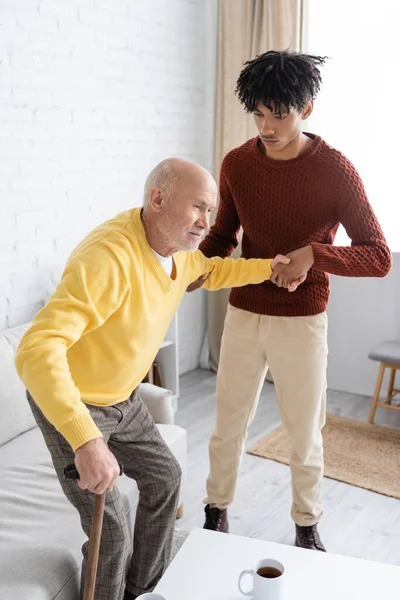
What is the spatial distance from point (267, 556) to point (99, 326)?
2.10 ft

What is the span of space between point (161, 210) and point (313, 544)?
118 centimetres

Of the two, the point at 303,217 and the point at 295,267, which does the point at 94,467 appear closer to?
the point at 295,267

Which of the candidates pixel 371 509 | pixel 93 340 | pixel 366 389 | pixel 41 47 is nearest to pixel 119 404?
pixel 93 340

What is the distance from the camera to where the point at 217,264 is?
6.20ft

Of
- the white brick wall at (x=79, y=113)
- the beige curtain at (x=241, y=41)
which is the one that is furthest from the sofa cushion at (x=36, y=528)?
the beige curtain at (x=241, y=41)

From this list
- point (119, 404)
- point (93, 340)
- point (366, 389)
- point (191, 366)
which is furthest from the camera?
point (191, 366)

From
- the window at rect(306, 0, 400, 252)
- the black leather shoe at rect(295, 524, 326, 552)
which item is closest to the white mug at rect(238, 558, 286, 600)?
the black leather shoe at rect(295, 524, 326, 552)

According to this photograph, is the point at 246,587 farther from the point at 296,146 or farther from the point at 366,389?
the point at 366,389

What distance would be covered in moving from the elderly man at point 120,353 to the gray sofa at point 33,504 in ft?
0.28

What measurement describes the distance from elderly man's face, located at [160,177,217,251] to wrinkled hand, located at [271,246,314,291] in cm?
32

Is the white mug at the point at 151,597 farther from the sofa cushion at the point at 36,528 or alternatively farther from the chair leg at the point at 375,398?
the chair leg at the point at 375,398

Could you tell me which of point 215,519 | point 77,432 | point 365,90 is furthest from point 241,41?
point 77,432

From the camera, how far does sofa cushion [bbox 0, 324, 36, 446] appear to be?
2.18 metres

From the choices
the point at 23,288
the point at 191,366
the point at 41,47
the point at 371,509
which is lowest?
the point at 191,366
